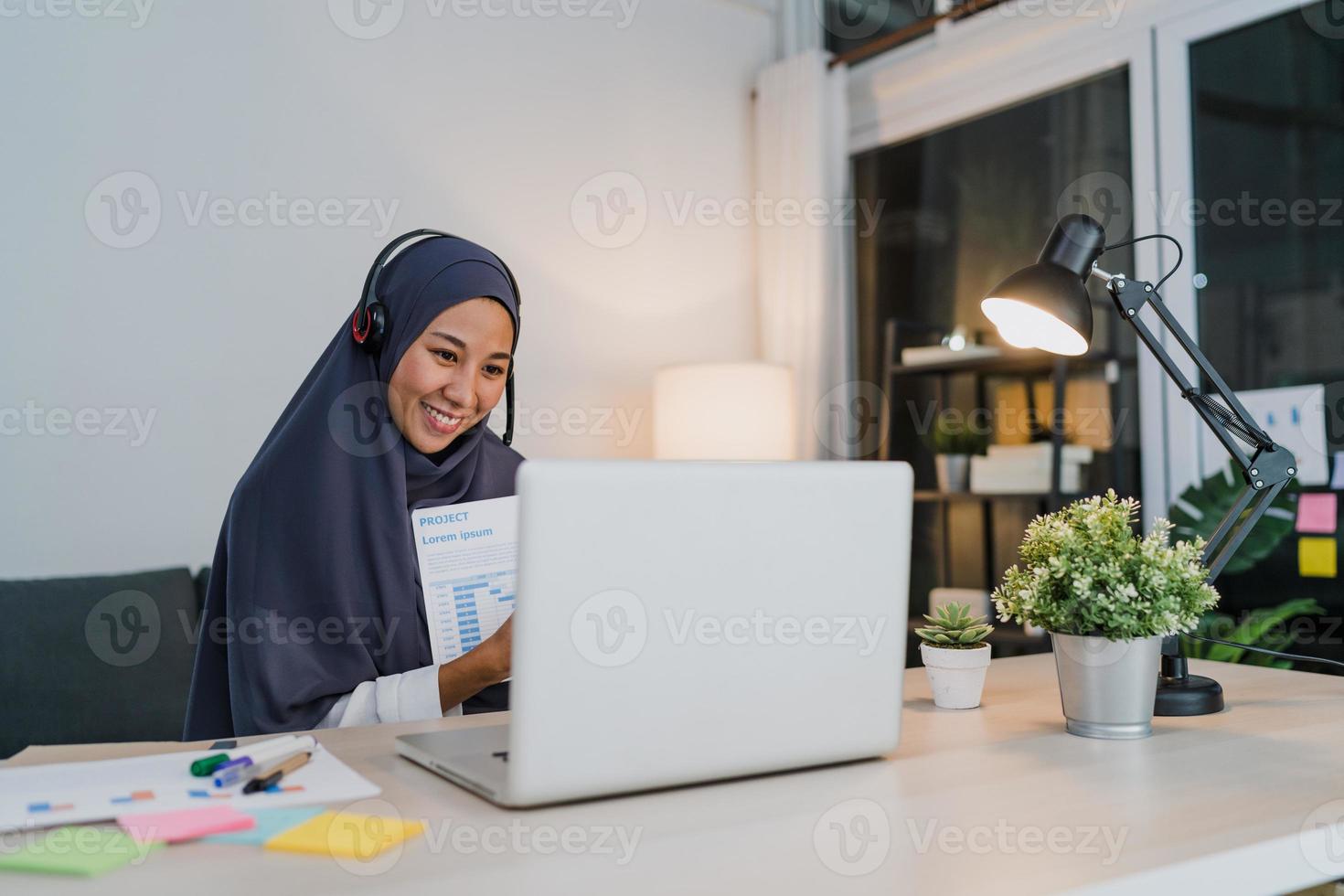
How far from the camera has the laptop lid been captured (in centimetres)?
84

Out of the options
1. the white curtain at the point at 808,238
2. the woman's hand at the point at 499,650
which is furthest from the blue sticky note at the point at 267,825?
the white curtain at the point at 808,238

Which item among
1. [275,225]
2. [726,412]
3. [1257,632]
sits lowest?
[1257,632]

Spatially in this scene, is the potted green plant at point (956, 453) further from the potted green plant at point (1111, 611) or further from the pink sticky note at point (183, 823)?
the pink sticky note at point (183, 823)

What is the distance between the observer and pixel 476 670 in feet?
4.66

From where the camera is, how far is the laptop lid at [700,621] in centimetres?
84

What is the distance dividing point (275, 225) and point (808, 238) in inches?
66.1

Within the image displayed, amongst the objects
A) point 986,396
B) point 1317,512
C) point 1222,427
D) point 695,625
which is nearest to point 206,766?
point 695,625

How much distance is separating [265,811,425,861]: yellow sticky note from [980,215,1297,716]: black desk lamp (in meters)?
0.91

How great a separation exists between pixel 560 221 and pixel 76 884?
115 inches

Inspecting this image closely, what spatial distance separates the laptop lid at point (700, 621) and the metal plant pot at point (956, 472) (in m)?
2.27

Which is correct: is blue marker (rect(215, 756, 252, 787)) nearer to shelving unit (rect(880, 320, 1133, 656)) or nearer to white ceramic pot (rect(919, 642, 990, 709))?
white ceramic pot (rect(919, 642, 990, 709))

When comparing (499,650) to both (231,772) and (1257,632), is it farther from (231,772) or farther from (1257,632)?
(1257,632)

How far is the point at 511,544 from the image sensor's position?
166 centimetres

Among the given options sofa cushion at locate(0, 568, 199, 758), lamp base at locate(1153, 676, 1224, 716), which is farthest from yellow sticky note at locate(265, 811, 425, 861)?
sofa cushion at locate(0, 568, 199, 758)
